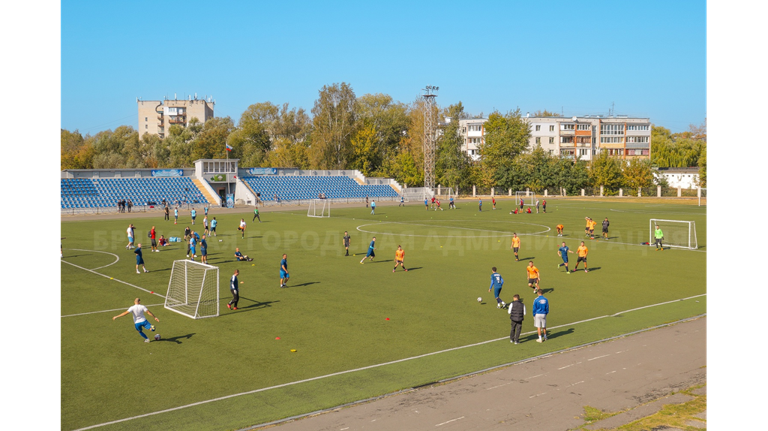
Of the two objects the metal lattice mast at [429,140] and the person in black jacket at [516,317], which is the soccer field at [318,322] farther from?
the metal lattice mast at [429,140]

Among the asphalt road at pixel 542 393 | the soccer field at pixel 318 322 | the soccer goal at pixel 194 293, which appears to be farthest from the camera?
the soccer goal at pixel 194 293

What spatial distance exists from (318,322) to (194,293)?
6.26m

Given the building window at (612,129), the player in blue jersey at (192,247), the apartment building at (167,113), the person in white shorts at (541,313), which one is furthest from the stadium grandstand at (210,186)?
the apartment building at (167,113)

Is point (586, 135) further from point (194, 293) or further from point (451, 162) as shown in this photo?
point (194, 293)

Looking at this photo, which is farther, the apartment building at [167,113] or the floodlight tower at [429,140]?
Result: the apartment building at [167,113]

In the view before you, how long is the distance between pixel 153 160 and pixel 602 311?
119172mm

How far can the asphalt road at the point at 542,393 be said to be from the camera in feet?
36.6

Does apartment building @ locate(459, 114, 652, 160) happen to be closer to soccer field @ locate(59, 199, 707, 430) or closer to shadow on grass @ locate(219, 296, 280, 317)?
soccer field @ locate(59, 199, 707, 430)

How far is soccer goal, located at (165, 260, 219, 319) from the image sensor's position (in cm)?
2006

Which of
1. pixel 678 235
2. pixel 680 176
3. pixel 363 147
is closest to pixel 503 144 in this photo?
pixel 363 147

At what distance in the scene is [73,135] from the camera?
6068 inches

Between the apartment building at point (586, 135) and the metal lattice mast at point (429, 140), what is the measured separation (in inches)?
1616

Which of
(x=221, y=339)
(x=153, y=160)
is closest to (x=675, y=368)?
(x=221, y=339)
